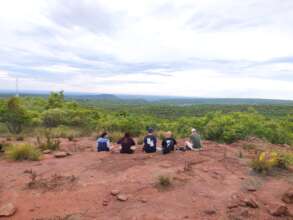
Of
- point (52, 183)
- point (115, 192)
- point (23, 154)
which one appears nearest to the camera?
point (115, 192)

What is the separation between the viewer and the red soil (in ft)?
15.6

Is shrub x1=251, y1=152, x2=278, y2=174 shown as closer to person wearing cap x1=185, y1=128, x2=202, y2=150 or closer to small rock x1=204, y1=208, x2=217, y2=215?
person wearing cap x1=185, y1=128, x2=202, y2=150

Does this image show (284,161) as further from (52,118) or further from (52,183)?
(52,118)

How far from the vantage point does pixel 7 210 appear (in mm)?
4637

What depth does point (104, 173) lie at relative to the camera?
6.65m

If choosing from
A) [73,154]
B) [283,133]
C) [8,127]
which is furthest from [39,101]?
[283,133]

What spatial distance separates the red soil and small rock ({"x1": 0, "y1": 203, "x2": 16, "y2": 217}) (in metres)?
0.09

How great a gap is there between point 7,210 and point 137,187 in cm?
247

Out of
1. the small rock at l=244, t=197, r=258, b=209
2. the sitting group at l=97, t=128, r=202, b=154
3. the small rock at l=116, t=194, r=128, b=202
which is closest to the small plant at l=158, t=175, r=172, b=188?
the small rock at l=116, t=194, r=128, b=202

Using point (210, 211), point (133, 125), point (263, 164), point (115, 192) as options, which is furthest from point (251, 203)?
point (133, 125)

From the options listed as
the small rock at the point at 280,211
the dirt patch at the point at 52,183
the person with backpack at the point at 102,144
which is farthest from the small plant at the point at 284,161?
the dirt patch at the point at 52,183

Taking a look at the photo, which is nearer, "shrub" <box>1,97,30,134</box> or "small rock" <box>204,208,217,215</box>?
"small rock" <box>204,208,217,215</box>

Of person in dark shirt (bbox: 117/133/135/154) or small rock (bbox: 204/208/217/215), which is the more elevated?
person in dark shirt (bbox: 117/133/135/154)

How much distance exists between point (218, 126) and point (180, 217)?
29.2ft
